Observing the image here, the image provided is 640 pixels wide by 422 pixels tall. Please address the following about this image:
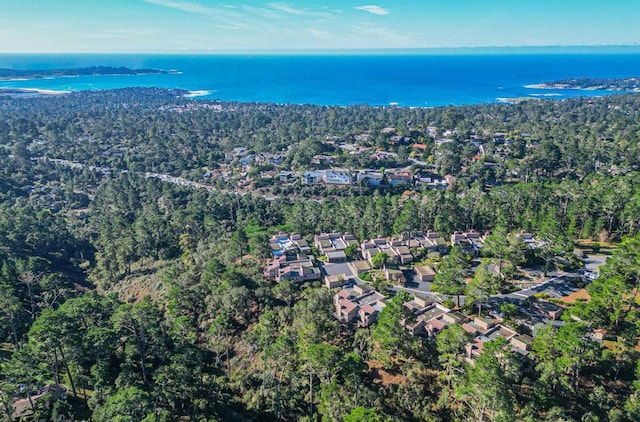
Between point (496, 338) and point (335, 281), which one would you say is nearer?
point (496, 338)

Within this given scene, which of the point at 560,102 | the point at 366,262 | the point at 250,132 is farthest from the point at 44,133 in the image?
the point at 560,102

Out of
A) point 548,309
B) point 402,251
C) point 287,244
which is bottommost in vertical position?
point 287,244

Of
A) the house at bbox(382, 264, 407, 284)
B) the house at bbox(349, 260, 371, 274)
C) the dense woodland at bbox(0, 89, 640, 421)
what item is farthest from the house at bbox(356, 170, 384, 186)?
the house at bbox(382, 264, 407, 284)

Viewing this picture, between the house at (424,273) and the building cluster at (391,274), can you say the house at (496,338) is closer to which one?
the building cluster at (391,274)

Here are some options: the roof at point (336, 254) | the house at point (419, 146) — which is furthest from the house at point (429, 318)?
the house at point (419, 146)

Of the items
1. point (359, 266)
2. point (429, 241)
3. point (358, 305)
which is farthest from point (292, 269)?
point (429, 241)

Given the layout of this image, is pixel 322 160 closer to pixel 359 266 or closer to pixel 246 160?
pixel 246 160

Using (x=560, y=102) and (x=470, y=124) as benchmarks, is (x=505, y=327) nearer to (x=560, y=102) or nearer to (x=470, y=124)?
(x=470, y=124)
